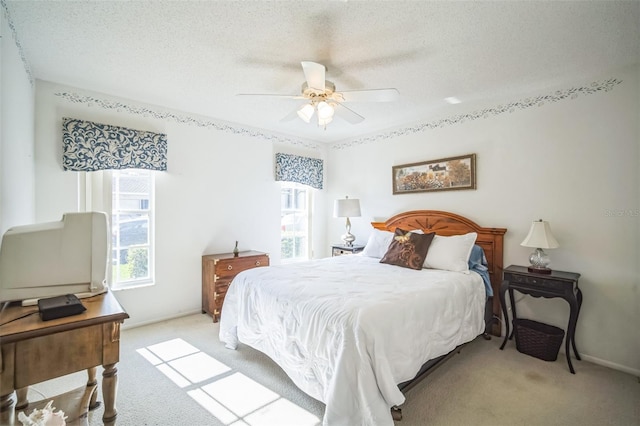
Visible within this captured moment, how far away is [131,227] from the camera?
3445 millimetres

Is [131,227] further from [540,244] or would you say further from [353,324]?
[540,244]

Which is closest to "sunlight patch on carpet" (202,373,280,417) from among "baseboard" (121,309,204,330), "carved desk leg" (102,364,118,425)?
"carved desk leg" (102,364,118,425)

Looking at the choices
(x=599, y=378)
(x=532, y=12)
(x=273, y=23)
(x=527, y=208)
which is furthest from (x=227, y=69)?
A: (x=599, y=378)

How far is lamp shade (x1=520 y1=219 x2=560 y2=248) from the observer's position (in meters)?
2.63

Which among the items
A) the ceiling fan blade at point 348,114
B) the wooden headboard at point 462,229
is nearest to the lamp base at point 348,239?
the wooden headboard at point 462,229

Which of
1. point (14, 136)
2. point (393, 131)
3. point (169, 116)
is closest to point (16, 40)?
point (14, 136)

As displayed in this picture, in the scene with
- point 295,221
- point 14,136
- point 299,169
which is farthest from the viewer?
point 295,221

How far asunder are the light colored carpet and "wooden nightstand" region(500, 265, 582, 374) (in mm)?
300

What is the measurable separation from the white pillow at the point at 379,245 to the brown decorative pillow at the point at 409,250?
0.86 ft

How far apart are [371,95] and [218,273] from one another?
2654 millimetres

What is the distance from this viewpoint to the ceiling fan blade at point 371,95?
7.46 ft

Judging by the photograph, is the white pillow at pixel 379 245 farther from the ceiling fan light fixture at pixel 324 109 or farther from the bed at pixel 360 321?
the ceiling fan light fixture at pixel 324 109

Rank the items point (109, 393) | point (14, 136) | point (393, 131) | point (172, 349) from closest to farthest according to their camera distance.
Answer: point (109, 393) < point (14, 136) < point (172, 349) < point (393, 131)

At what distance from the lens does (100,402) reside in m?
2.03
